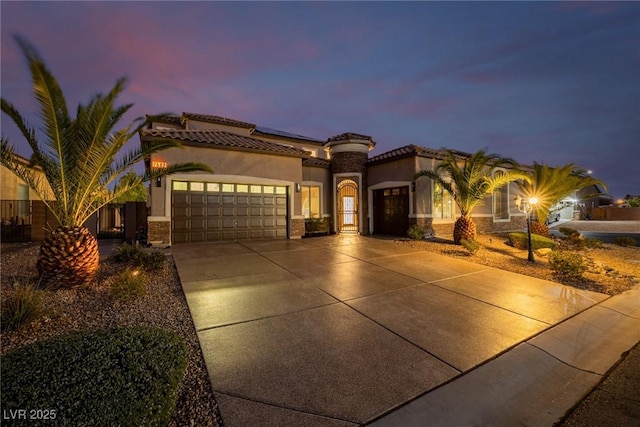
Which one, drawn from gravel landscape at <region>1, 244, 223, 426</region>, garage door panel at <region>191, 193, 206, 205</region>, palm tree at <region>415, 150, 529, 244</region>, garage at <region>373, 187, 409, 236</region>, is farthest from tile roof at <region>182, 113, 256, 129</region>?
palm tree at <region>415, 150, 529, 244</region>

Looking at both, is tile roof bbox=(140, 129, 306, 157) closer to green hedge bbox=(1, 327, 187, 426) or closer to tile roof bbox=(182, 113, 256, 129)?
tile roof bbox=(182, 113, 256, 129)

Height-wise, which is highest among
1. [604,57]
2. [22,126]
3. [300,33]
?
[604,57]

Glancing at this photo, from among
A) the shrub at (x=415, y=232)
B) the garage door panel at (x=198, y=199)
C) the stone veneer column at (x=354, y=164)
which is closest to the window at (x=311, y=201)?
the stone veneer column at (x=354, y=164)

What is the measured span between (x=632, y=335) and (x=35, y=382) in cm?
704

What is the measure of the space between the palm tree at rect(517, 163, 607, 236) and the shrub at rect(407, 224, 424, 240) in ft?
19.2

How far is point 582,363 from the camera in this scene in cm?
329

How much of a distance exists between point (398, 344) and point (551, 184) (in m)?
14.3

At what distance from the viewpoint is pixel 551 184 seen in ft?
42.2

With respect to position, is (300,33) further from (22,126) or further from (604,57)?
(604,57)

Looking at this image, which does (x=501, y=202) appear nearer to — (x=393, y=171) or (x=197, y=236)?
(x=393, y=171)

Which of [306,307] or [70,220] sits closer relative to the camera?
[306,307]

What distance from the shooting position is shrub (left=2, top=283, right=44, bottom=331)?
11.9 feet

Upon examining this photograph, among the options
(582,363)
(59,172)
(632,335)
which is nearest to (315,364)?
(582,363)

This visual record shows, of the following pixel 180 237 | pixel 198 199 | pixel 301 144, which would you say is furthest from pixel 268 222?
pixel 301 144
